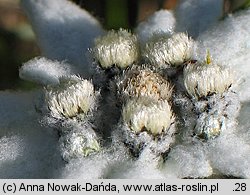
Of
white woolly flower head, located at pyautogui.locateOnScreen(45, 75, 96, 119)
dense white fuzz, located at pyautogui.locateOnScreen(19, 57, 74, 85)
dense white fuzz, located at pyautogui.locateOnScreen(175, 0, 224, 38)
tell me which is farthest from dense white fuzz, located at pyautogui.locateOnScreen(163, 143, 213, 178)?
dense white fuzz, located at pyautogui.locateOnScreen(175, 0, 224, 38)

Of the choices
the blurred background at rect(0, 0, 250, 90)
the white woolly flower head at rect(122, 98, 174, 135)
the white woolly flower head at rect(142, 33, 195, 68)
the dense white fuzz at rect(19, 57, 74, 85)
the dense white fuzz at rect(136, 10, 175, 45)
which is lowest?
the white woolly flower head at rect(122, 98, 174, 135)

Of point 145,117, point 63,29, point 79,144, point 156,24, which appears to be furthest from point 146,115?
point 63,29

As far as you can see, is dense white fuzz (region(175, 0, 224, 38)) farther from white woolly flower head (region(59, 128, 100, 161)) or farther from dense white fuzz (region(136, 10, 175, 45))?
white woolly flower head (region(59, 128, 100, 161))

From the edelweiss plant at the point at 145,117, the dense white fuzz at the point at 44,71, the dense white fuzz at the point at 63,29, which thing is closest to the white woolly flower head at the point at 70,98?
the edelweiss plant at the point at 145,117

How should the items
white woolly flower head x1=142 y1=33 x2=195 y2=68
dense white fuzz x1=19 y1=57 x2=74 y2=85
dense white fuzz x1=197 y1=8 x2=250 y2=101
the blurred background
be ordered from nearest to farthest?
white woolly flower head x1=142 y1=33 x2=195 y2=68, dense white fuzz x1=197 y1=8 x2=250 y2=101, dense white fuzz x1=19 y1=57 x2=74 y2=85, the blurred background

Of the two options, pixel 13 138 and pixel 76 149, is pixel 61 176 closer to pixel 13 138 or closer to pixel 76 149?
pixel 76 149

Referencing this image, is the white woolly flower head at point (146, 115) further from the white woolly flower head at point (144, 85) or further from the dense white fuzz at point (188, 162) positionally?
the dense white fuzz at point (188, 162)
